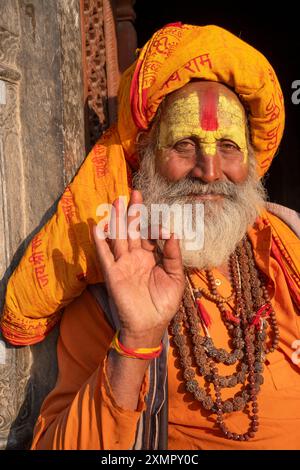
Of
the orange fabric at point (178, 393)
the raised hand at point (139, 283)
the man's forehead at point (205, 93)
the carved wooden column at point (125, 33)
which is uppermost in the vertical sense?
the carved wooden column at point (125, 33)

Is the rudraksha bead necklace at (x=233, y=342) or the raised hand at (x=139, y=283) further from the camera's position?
the rudraksha bead necklace at (x=233, y=342)

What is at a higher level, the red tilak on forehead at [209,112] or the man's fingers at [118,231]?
the red tilak on forehead at [209,112]

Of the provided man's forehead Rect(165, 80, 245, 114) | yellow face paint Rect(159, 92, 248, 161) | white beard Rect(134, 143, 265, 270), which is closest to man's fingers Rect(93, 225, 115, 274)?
white beard Rect(134, 143, 265, 270)

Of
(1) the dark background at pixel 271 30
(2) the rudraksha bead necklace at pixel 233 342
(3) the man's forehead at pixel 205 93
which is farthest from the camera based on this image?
(1) the dark background at pixel 271 30

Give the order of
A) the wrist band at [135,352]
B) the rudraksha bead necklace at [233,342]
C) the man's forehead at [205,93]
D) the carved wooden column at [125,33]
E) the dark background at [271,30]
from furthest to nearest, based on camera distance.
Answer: the dark background at [271,30] < the carved wooden column at [125,33] < the man's forehead at [205,93] < the rudraksha bead necklace at [233,342] < the wrist band at [135,352]

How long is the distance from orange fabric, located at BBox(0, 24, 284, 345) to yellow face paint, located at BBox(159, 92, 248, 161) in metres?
0.06

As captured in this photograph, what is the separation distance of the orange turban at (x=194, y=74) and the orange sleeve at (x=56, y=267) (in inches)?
11.0

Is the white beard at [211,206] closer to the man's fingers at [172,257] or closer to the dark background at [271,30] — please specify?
the man's fingers at [172,257]

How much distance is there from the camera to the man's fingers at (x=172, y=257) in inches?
54.5

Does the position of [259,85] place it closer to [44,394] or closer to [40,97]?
[40,97]

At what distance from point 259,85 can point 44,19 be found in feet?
2.60

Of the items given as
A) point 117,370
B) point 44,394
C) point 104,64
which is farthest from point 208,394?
point 104,64

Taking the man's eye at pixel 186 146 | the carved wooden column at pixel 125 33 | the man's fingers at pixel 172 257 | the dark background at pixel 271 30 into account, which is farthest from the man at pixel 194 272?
the dark background at pixel 271 30

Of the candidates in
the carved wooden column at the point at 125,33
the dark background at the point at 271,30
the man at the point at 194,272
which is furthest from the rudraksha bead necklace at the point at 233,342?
the dark background at the point at 271,30
